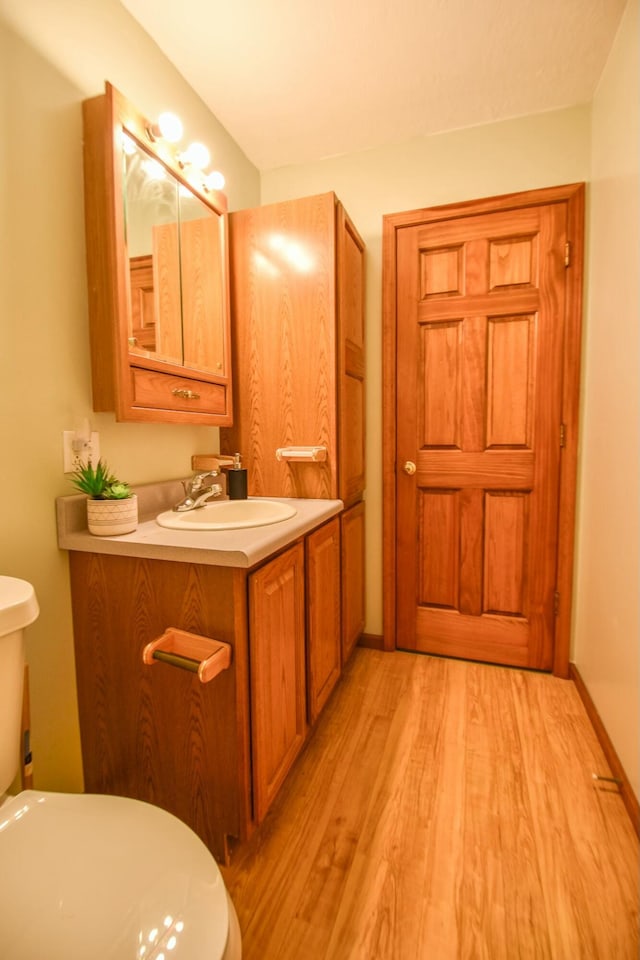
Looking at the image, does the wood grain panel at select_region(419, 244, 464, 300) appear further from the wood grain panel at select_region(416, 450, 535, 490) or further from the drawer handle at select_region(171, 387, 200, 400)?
the drawer handle at select_region(171, 387, 200, 400)

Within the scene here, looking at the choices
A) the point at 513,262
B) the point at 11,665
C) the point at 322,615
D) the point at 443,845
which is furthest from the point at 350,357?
the point at 443,845

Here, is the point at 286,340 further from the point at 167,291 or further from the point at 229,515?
the point at 229,515

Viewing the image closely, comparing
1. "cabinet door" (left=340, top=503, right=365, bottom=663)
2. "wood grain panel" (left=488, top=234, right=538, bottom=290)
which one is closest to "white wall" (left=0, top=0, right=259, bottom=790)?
"cabinet door" (left=340, top=503, right=365, bottom=663)

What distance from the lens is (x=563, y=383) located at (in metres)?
1.90

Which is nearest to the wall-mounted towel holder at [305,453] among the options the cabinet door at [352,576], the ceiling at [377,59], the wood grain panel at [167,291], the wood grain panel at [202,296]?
the cabinet door at [352,576]

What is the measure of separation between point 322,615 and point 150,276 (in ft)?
4.14

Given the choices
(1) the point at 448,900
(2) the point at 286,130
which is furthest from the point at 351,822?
(2) the point at 286,130

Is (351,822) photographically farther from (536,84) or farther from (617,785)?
(536,84)

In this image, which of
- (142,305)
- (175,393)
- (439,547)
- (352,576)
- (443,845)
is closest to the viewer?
(443,845)

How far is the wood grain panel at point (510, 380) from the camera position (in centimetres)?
194

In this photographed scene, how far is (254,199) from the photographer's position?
2211 millimetres

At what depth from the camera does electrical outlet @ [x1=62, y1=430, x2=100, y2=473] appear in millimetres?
1188

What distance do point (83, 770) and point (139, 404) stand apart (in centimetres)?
107

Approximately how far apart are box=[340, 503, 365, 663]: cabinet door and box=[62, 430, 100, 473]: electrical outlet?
0.96m
